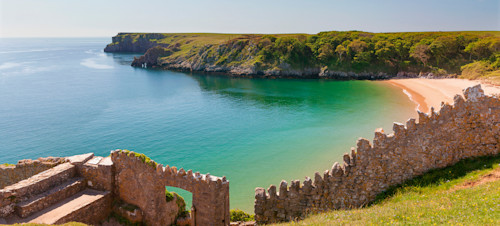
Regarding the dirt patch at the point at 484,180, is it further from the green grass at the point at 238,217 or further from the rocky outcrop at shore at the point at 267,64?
the rocky outcrop at shore at the point at 267,64

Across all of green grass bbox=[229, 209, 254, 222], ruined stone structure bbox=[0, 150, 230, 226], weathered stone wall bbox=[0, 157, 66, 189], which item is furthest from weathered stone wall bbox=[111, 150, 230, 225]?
weathered stone wall bbox=[0, 157, 66, 189]

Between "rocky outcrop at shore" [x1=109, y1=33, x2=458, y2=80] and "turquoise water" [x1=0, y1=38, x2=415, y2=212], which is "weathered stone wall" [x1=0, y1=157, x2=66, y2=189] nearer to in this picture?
"turquoise water" [x1=0, y1=38, x2=415, y2=212]

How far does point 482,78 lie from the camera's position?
75.0 metres

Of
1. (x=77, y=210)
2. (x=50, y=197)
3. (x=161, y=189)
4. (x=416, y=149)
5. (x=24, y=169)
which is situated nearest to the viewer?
(x=416, y=149)

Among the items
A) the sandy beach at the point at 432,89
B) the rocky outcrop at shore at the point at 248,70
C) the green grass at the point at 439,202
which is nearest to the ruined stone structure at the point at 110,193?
the green grass at the point at 439,202

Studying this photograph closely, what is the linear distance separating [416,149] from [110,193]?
54.1 feet

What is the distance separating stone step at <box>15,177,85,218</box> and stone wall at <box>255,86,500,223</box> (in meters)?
13.6

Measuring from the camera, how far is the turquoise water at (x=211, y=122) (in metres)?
36.8

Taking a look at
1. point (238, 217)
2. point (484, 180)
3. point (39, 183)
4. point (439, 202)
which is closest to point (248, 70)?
point (238, 217)

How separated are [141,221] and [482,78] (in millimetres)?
87086

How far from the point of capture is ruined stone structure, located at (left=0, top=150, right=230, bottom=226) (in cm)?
1561

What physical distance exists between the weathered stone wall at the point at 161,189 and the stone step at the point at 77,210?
3.42ft

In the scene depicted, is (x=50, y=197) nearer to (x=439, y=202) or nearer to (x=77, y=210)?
(x=77, y=210)

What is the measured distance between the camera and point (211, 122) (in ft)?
180
